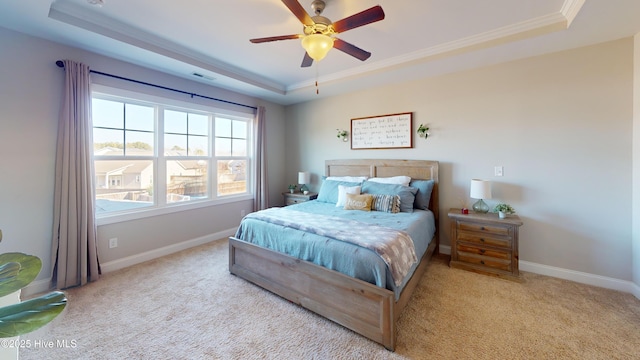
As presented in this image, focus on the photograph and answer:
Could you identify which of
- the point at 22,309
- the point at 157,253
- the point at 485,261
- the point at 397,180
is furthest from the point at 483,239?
the point at 157,253

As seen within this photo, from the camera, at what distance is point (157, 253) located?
332 cm

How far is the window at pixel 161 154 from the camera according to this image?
296 cm

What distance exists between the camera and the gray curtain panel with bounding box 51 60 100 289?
2500 mm

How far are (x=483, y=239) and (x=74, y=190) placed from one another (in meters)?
4.43

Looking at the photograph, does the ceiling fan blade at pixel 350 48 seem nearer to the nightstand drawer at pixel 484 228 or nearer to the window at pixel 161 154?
the nightstand drawer at pixel 484 228

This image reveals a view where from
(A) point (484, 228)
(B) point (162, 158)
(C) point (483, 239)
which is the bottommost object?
(C) point (483, 239)

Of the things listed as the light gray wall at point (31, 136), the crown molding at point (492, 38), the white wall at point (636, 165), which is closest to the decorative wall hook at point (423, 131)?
the crown molding at point (492, 38)

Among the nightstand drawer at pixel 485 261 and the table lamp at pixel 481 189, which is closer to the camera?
the nightstand drawer at pixel 485 261

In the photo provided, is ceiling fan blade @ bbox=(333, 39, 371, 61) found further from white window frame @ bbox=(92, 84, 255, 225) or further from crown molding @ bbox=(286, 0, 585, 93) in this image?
white window frame @ bbox=(92, 84, 255, 225)

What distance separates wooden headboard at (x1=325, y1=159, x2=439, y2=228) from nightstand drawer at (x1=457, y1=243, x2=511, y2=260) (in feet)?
1.87

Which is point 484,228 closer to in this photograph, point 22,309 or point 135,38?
point 22,309

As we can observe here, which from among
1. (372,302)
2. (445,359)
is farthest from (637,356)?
(372,302)

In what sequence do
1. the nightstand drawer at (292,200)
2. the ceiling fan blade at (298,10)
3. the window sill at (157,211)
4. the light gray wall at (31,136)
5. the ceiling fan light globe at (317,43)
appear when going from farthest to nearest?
1. the nightstand drawer at (292,200)
2. the window sill at (157,211)
3. the light gray wall at (31,136)
4. the ceiling fan light globe at (317,43)
5. the ceiling fan blade at (298,10)

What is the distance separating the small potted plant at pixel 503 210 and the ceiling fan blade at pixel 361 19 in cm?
247
